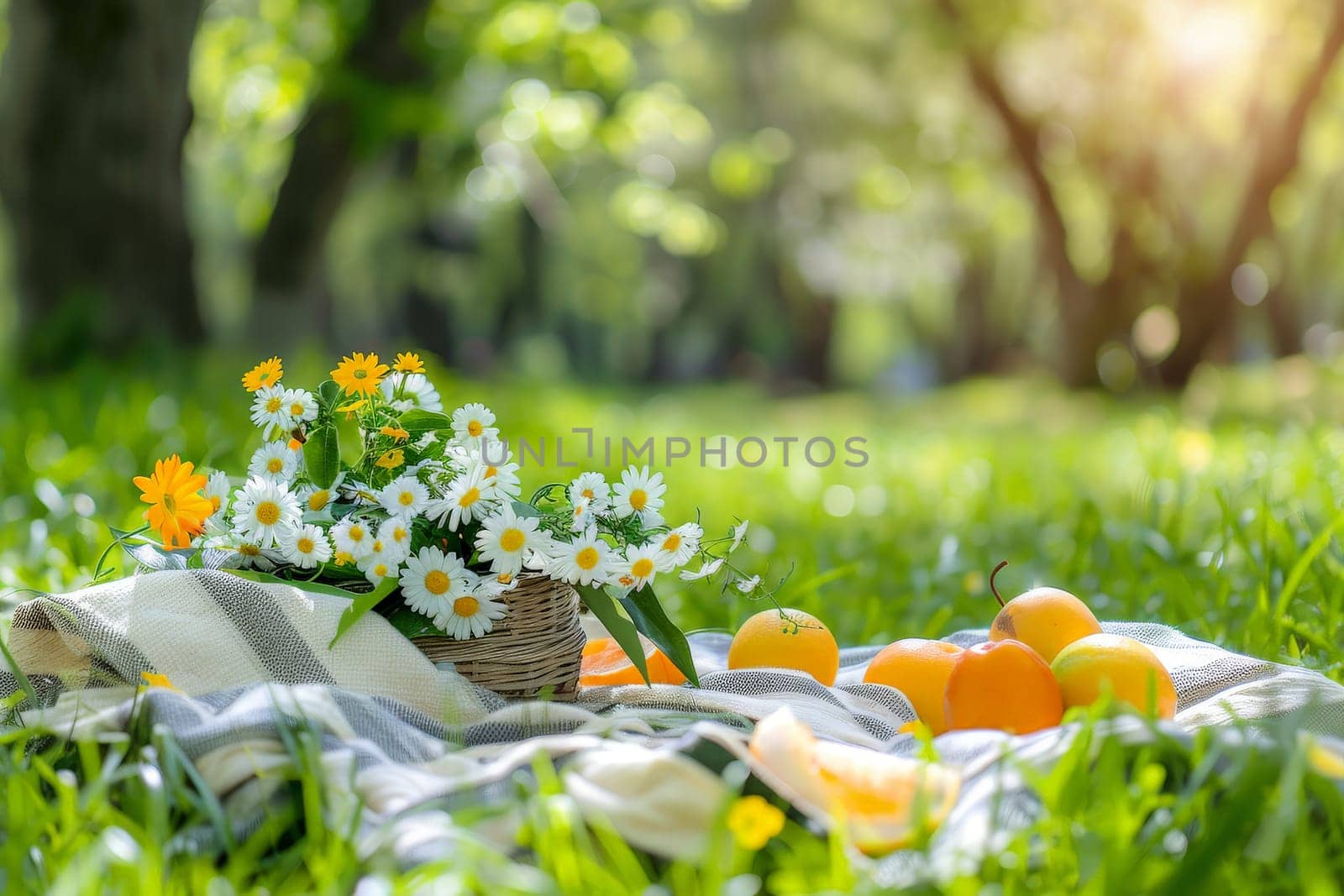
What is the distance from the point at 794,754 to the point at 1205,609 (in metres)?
1.77

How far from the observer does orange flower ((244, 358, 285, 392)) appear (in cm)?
198

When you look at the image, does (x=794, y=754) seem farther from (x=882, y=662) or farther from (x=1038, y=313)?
(x=1038, y=313)

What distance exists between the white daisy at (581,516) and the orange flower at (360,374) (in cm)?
41

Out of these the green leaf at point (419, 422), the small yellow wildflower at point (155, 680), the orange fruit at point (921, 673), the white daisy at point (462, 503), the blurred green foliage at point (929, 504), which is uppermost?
the green leaf at point (419, 422)

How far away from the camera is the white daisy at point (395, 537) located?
70.2 inches

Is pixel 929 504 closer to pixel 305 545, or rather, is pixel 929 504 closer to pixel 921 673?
pixel 921 673

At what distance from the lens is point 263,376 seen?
203cm

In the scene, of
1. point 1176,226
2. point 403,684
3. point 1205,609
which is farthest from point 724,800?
point 1176,226

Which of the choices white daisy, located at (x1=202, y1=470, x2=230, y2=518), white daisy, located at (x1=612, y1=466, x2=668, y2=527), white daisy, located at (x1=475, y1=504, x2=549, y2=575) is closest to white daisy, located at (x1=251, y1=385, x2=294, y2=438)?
white daisy, located at (x1=202, y1=470, x2=230, y2=518)

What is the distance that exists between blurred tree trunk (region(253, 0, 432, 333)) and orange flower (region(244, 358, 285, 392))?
555 centimetres

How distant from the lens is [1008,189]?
16156 millimetres

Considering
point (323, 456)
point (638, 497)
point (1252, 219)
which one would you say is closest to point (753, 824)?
point (638, 497)

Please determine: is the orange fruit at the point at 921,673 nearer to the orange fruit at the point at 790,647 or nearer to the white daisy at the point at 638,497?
the orange fruit at the point at 790,647

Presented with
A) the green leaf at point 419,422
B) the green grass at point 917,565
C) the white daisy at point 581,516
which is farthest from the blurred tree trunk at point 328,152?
the white daisy at point 581,516
